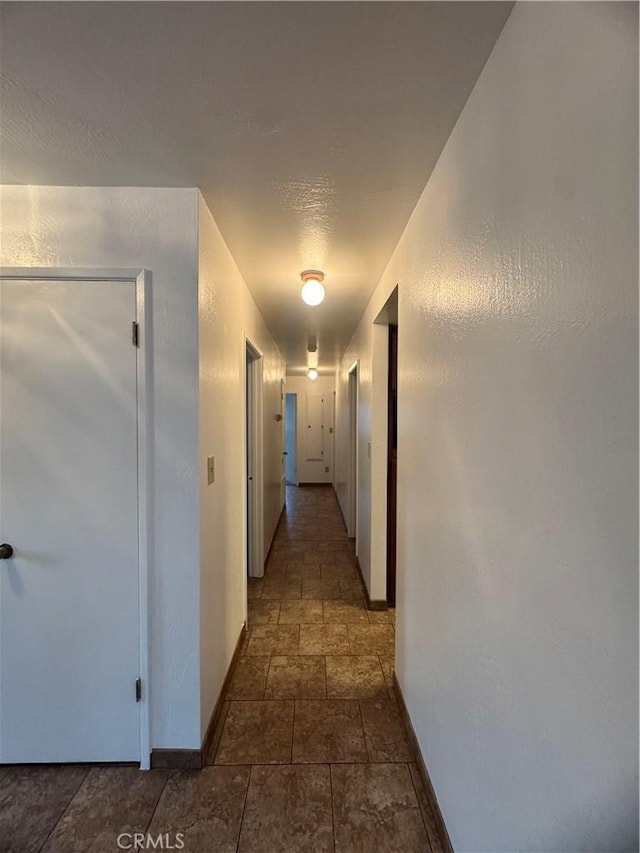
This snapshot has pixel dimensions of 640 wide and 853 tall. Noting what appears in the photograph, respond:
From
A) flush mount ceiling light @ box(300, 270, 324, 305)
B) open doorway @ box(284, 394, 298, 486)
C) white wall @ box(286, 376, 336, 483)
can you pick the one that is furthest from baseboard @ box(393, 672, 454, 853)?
open doorway @ box(284, 394, 298, 486)

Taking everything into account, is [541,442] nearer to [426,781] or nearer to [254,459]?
[426,781]

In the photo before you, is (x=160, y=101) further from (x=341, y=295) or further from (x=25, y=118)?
(x=341, y=295)

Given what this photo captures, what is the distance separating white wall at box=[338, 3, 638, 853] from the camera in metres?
0.54

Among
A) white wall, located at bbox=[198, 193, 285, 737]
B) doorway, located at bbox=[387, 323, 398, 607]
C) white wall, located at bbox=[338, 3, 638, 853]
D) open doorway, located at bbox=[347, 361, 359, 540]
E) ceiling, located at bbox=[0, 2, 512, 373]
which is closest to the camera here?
white wall, located at bbox=[338, 3, 638, 853]

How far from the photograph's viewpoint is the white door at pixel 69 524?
1.49 m

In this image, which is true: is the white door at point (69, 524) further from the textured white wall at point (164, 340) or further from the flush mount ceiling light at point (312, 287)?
the flush mount ceiling light at point (312, 287)

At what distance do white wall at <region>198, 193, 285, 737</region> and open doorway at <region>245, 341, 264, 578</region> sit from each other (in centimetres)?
56

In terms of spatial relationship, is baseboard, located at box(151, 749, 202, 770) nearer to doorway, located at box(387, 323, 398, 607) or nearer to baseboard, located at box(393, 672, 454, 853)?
baseboard, located at box(393, 672, 454, 853)

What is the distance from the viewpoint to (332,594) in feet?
10.2

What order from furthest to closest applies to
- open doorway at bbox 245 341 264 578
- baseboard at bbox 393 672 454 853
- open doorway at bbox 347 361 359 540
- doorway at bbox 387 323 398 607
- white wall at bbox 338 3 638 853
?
open doorway at bbox 347 361 359 540
open doorway at bbox 245 341 264 578
doorway at bbox 387 323 398 607
baseboard at bbox 393 672 454 853
white wall at bbox 338 3 638 853

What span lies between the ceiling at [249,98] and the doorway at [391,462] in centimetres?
123

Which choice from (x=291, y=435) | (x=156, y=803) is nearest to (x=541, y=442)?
(x=156, y=803)

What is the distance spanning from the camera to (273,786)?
146 centimetres

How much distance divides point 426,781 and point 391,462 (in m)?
1.75
